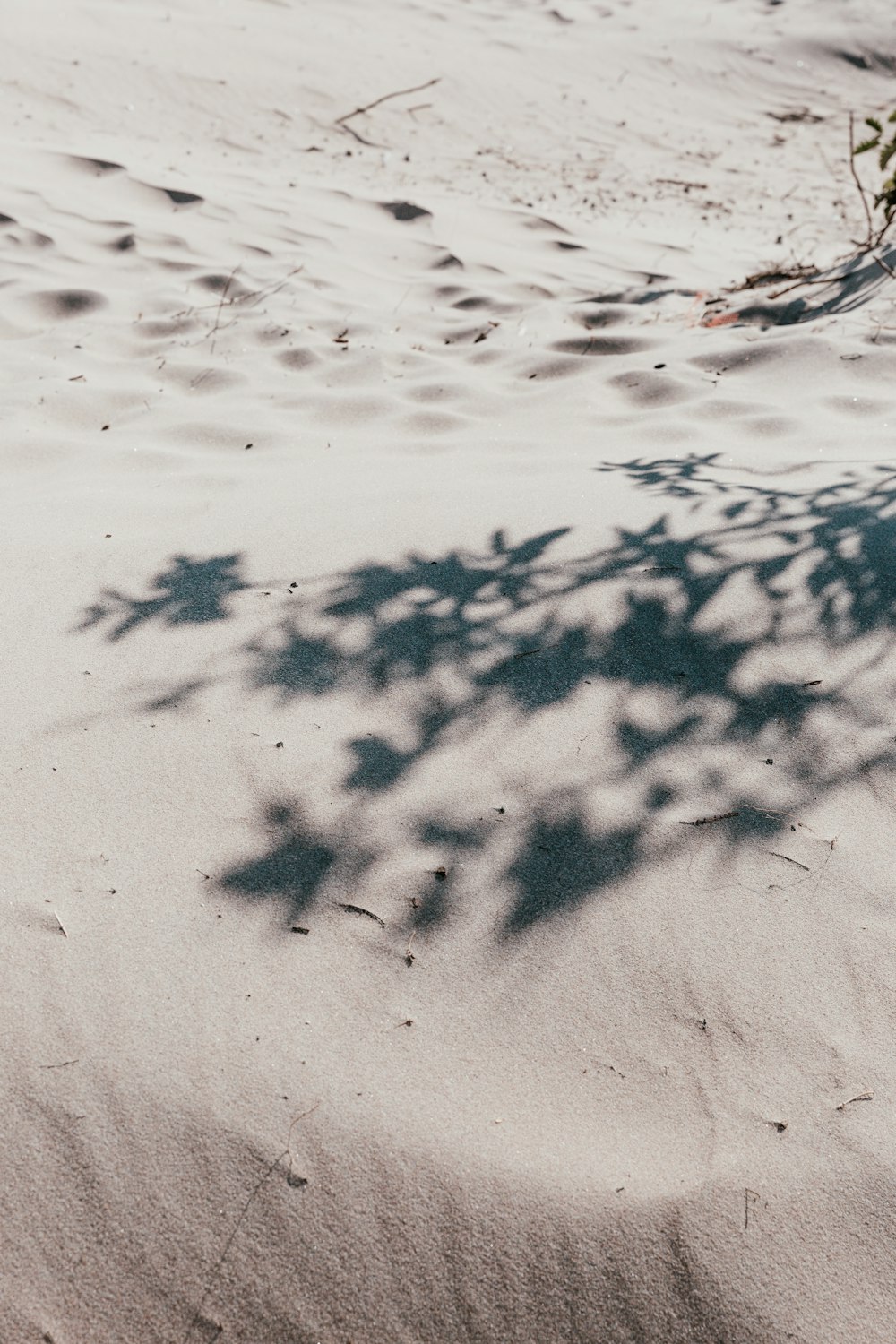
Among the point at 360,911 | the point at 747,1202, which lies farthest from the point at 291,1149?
the point at 747,1202

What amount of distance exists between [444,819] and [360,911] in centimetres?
28

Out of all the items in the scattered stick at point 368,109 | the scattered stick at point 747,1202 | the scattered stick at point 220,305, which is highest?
the scattered stick at point 368,109

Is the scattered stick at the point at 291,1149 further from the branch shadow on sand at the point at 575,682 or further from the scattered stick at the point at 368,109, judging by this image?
the scattered stick at the point at 368,109

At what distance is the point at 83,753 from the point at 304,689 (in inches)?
18.9

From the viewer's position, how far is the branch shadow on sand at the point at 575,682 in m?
1.96

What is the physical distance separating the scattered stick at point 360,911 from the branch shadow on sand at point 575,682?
0.04 m

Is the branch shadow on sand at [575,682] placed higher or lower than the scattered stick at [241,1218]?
higher

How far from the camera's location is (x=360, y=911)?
182 centimetres

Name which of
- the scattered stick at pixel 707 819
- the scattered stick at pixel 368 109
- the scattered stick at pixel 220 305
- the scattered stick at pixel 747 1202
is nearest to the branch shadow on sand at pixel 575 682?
the scattered stick at pixel 707 819

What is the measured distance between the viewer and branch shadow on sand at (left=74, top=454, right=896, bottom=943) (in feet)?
6.41

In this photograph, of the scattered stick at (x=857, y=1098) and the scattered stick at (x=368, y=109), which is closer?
the scattered stick at (x=857, y=1098)

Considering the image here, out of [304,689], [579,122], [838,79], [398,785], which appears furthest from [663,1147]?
[838,79]

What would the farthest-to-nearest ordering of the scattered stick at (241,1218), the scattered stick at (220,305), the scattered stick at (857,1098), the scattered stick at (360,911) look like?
the scattered stick at (220,305) → the scattered stick at (360,911) → the scattered stick at (857,1098) → the scattered stick at (241,1218)

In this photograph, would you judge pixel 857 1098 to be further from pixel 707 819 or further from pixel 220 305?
pixel 220 305
